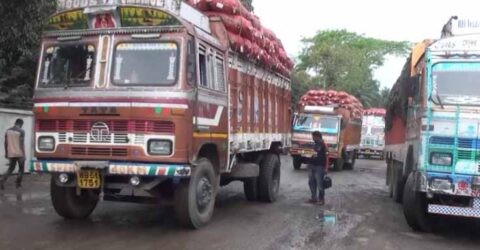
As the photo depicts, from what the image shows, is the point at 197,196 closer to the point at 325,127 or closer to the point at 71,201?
the point at 71,201

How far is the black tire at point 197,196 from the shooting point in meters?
8.42

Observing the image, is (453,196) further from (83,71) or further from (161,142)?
(83,71)

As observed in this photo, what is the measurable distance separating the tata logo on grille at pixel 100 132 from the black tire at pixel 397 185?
6.89m

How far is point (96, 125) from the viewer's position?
816 centimetres

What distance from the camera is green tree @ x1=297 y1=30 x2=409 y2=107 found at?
187ft

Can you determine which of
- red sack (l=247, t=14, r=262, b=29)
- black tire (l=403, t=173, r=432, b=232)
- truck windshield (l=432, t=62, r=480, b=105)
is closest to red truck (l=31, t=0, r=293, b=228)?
red sack (l=247, t=14, r=262, b=29)

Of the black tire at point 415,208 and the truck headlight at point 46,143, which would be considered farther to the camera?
the black tire at point 415,208

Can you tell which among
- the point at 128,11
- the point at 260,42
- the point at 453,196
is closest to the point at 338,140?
the point at 260,42

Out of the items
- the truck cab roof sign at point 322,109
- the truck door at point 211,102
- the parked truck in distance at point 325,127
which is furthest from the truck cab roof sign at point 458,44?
the truck cab roof sign at point 322,109

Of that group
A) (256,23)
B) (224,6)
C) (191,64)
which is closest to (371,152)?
(256,23)

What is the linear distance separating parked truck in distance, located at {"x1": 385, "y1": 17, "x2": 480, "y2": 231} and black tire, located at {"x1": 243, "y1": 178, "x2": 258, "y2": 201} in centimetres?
389

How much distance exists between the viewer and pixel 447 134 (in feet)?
28.6

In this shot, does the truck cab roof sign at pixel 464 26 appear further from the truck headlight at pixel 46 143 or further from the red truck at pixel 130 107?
the truck headlight at pixel 46 143

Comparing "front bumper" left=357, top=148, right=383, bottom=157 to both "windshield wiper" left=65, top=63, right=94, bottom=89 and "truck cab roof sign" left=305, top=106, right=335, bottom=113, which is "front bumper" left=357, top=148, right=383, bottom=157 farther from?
"windshield wiper" left=65, top=63, right=94, bottom=89
